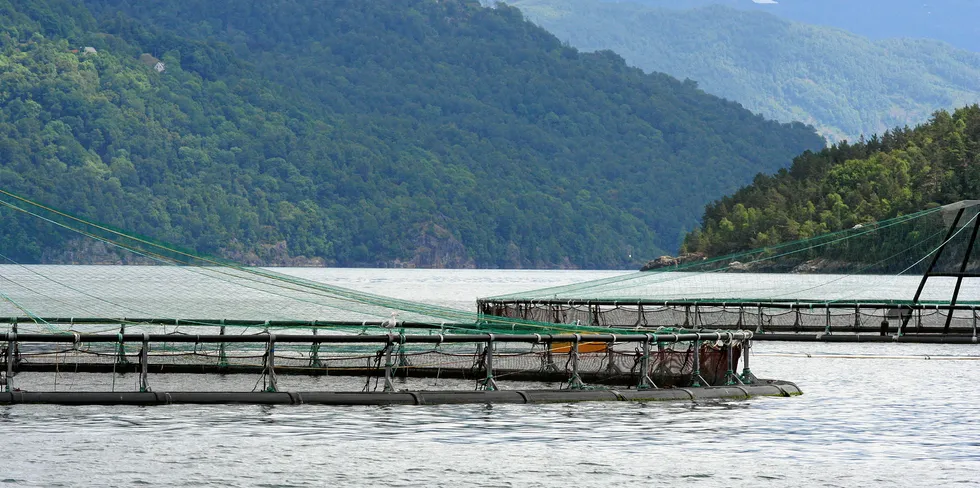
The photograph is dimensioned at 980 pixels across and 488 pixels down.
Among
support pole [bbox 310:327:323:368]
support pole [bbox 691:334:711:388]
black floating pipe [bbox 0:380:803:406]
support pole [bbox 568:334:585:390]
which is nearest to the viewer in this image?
black floating pipe [bbox 0:380:803:406]

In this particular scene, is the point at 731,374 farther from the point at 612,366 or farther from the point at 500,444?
the point at 500,444

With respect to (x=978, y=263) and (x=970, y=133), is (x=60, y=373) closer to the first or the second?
(x=978, y=263)

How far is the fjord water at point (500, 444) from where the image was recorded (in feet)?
63.9

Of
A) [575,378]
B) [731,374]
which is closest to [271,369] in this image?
[575,378]

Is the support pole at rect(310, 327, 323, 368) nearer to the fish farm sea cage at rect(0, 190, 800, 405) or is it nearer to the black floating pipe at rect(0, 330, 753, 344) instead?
the fish farm sea cage at rect(0, 190, 800, 405)

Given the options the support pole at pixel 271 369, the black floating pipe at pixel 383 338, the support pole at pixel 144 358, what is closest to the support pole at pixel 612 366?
the black floating pipe at pixel 383 338

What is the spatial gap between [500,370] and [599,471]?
39.8 feet

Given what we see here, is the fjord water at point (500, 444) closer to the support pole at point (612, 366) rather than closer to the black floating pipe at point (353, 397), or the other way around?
the black floating pipe at point (353, 397)

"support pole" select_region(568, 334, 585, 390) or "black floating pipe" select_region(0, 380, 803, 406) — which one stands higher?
"support pole" select_region(568, 334, 585, 390)

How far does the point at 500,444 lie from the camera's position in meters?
22.5

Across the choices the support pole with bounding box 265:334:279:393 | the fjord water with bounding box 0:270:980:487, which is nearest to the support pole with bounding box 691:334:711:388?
the fjord water with bounding box 0:270:980:487

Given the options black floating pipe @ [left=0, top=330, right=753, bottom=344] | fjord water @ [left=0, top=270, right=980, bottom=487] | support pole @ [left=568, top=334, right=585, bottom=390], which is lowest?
fjord water @ [left=0, top=270, right=980, bottom=487]

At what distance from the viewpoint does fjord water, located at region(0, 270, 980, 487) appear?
19484 mm

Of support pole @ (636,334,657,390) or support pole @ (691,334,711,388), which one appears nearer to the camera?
support pole @ (636,334,657,390)
